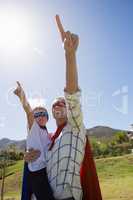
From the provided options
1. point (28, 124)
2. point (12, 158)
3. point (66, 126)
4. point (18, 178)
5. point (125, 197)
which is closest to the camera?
point (66, 126)

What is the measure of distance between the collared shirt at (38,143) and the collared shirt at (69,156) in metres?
0.08

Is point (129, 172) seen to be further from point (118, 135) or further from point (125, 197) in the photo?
point (118, 135)

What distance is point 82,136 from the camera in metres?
2.72

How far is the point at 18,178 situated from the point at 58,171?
1275 inches

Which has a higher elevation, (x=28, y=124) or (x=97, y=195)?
(x=28, y=124)

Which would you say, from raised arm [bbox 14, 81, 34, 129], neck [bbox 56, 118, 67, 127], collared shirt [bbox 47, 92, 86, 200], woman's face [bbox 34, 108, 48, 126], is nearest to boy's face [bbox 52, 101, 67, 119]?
neck [bbox 56, 118, 67, 127]

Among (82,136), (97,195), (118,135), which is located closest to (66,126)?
(82,136)

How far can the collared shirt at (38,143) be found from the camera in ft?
9.12

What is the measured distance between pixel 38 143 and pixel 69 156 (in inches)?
13.1

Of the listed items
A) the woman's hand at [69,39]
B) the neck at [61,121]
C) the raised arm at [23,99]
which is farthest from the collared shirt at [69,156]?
the raised arm at [23,99]

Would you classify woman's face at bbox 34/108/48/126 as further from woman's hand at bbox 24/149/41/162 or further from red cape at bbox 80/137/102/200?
red cape at bbox 80/137/102/200

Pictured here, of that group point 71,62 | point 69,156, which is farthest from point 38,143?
point 71,62

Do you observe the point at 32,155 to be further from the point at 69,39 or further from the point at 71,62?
the point at 69,39

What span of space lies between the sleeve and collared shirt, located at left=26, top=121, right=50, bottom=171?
31cm
